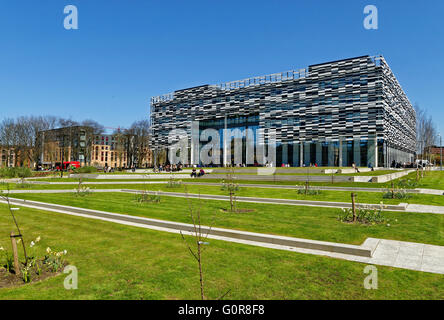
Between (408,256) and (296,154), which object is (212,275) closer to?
(408,256)

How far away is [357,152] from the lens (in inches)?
2616

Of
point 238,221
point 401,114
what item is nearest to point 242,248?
point 238,221

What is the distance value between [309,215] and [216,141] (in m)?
78.4

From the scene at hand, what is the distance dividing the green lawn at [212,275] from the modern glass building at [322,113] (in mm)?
57151

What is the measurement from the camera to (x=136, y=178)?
1563 inches

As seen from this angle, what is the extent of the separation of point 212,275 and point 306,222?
5.85m

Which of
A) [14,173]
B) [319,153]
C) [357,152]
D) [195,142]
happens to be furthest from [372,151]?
[14,173]

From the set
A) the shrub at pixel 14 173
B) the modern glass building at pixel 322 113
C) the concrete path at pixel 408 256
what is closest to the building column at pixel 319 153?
the modern glass building at pixel 322 113

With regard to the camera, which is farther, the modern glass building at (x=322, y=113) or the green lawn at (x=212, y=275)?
the modern glass building at (x=322, y=113)

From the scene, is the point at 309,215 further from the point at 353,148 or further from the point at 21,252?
the point at 353,148

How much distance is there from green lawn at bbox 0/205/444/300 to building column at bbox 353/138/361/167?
66568 millimetres

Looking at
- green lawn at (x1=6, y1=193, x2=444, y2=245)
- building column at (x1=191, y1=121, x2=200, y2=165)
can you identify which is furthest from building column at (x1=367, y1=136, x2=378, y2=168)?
green lawn at (x1=6, y1=193, x2=444, y2=245)

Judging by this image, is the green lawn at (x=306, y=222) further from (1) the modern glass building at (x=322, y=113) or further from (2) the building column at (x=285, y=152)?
(2) the building column at (x=285, y=152)

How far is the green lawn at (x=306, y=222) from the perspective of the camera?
8531mm
